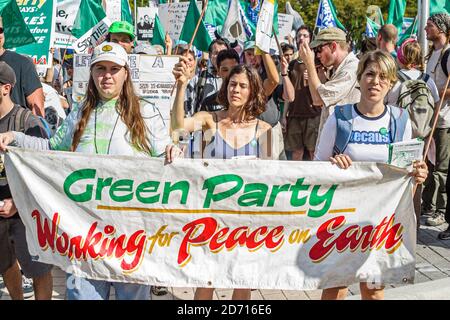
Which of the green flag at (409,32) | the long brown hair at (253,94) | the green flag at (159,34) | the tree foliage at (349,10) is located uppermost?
the tree foliage at (349,10)

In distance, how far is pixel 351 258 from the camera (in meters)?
3.97

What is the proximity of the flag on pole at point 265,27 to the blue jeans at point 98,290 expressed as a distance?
2.68m

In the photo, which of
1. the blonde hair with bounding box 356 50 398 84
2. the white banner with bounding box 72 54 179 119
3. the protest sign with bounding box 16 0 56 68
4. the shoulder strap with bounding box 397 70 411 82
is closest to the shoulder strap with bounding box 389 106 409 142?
the blonde hair with bounding box 356 50 398 84

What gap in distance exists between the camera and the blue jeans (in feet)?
12.3

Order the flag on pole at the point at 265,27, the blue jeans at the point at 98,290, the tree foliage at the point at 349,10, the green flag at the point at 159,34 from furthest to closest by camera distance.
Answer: the tree foliage at the point at 349,10 → the green flag at the point at 159,34 → the flag on pole at the point at 265,27 → the blue jeans at the point at 98,290

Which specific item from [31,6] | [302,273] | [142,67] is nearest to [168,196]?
[302,273]

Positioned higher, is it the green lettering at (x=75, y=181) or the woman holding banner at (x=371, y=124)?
the woman holding banner at (x=371, y=124)

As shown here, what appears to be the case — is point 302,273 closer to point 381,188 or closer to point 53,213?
point 381,188

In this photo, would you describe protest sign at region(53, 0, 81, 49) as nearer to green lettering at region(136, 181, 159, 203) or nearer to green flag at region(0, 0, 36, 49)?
green flag at region(0, 0, 36, 49)

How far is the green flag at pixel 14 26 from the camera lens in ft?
22.1

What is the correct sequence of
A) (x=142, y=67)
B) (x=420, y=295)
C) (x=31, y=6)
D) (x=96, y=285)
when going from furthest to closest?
(x=31, y=6) → (x=142, y=67) → (x=420, y=295) → (x=96, y=285)

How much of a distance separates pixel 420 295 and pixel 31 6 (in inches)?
202

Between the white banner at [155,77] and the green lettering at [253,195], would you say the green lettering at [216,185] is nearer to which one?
the green lettering at [253,195]

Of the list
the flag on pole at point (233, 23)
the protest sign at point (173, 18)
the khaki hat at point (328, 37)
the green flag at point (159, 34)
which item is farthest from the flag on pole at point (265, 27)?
the green flag at point (159, 34)
